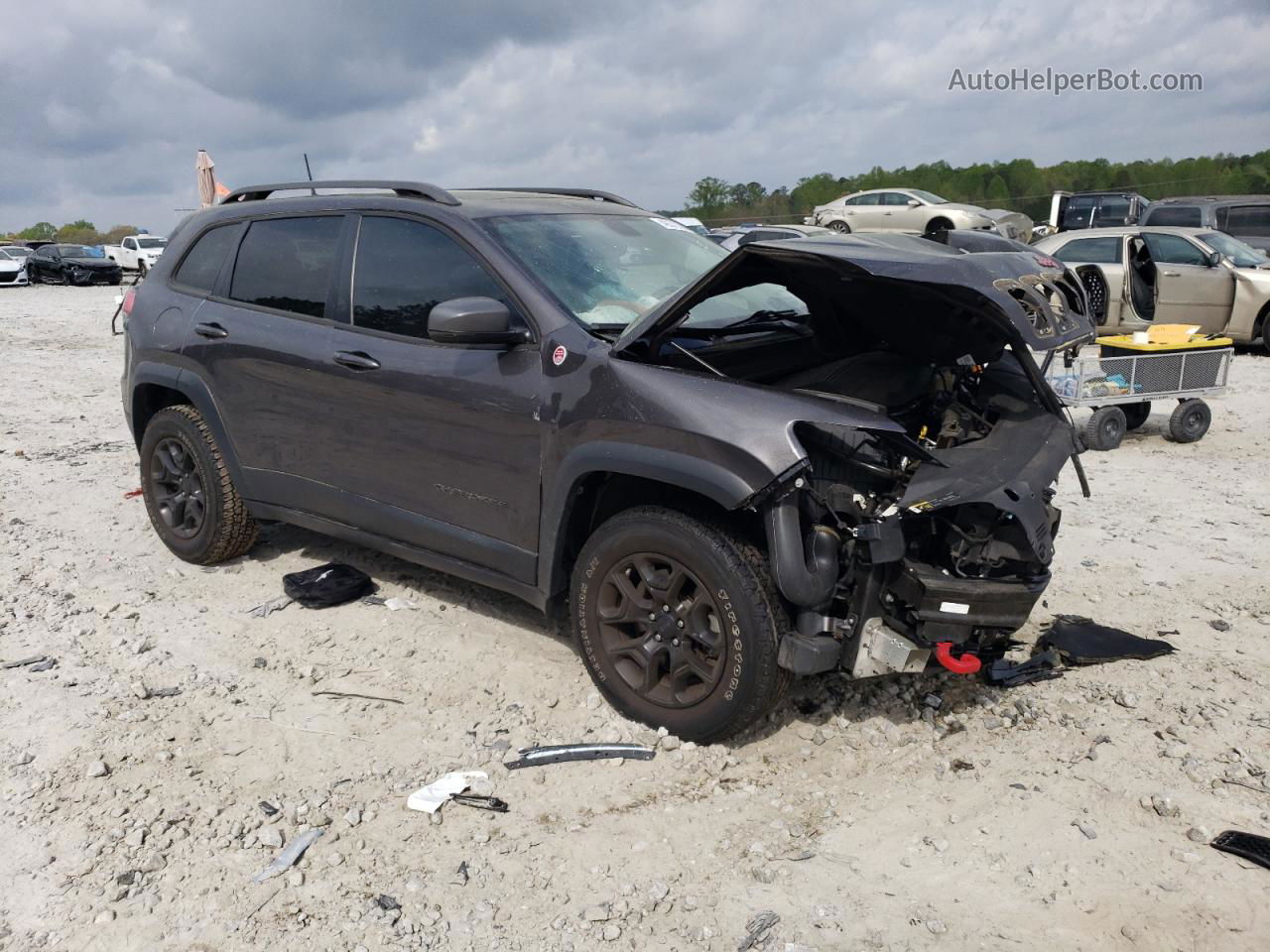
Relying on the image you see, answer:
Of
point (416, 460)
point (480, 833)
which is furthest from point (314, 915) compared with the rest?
point (416, 460)

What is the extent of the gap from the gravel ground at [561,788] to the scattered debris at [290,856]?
0.04 metres

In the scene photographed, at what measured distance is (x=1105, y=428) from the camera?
8.39 m

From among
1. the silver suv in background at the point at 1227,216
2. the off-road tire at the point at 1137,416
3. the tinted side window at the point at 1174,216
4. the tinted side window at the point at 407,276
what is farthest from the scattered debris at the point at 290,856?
A: the tinted side window at the point at 1174,216

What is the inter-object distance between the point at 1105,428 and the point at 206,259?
684 cm

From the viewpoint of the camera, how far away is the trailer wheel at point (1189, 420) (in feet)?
28.5

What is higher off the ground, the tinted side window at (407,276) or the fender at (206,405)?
the tinted side window at (407,276)

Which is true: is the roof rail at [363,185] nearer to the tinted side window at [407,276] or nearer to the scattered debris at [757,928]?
the tinted side window at [407,276]

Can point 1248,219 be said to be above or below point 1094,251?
above

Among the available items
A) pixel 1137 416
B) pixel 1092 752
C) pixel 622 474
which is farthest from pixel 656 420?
pixel 1137 416

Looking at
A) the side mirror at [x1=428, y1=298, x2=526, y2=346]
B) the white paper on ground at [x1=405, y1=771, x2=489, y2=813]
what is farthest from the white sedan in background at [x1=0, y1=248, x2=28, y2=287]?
the white paper on ground at [x1=405, y1=771, x2=489, y2=813]

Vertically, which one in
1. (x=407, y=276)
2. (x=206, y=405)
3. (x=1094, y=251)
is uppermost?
(x=1094, y=251)

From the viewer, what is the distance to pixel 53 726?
12.6ft

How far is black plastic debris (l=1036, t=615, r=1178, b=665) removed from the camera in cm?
427

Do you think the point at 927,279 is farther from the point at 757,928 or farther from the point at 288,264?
the point at 288,264
